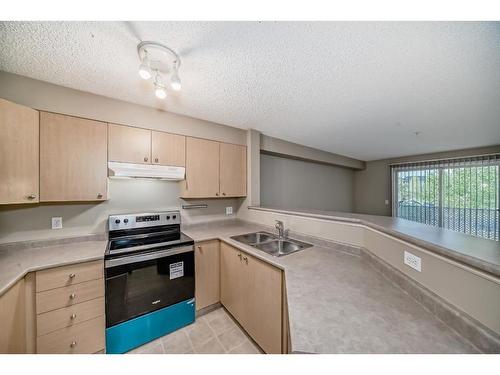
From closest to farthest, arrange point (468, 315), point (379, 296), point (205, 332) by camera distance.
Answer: point (468, 315) → point (379, 296) → point (205, 332)

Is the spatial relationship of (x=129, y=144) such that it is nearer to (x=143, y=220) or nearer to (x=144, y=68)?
(x=143, y=220)

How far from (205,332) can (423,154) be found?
555cm

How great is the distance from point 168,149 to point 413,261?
2.23m

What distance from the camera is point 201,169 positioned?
2283 millimetres

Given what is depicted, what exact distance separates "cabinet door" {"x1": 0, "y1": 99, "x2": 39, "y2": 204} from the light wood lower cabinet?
5.41 feet

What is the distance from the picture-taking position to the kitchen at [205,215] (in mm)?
805

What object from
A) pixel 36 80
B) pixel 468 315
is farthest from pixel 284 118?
pixel 36 80

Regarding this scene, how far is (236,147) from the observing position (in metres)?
2.60

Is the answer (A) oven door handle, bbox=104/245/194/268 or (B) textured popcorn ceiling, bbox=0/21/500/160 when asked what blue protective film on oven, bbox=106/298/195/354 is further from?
(B) textured popcorn ceiling, bbox=0/21/500/160

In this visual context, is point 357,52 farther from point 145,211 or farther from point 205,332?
point 205,332

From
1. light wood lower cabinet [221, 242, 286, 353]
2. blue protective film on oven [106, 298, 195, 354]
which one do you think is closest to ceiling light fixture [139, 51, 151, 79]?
light wood lower cabinet [221, 242, 286, 353]

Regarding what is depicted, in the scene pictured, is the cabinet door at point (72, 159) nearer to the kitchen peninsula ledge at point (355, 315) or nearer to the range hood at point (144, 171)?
the range hood at point (144, 171)

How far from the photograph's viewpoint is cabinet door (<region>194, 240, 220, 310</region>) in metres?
1.92
